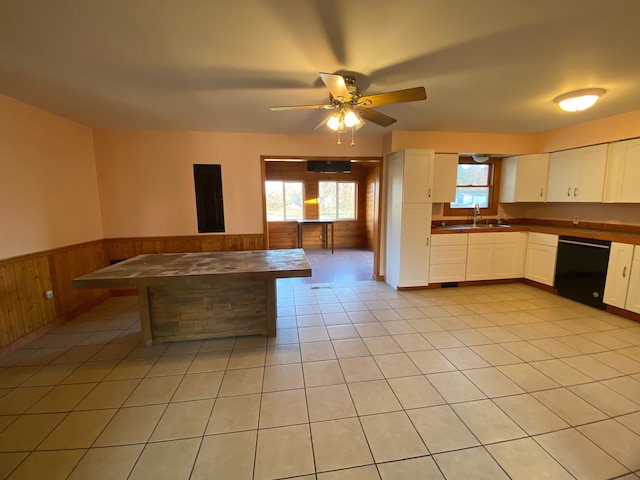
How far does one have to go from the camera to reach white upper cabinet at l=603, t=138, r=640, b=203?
3.15 meters

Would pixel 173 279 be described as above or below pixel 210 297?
above

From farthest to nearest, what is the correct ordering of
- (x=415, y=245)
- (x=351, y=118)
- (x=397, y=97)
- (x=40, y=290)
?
1. (x=415, y=245)
2. (x=40, y=290)
3. (x=351, y=118)
4. (x=397, y=97)

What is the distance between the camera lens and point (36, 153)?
111 inches

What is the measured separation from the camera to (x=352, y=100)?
82.4 inches

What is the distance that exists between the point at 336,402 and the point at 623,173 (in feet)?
14.0

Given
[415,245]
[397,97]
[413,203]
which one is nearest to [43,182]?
[397,97]

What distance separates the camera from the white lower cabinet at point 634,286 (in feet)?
9.57

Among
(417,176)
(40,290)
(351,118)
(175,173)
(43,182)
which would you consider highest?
(351,118)

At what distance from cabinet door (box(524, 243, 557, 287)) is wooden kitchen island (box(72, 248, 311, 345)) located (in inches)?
143

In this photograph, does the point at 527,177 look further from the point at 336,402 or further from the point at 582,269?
the point at 336,402

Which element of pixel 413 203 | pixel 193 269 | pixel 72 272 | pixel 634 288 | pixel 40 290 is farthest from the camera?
pixel 413 203

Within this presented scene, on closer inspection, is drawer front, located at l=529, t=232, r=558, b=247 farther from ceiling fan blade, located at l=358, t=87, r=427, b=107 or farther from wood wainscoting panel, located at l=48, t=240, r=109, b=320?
wood wainscoting panel, located at l=48, t=240, r=109, b=320

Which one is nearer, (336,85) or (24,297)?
(336,85)

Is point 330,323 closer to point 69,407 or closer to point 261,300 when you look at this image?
point 261,300
